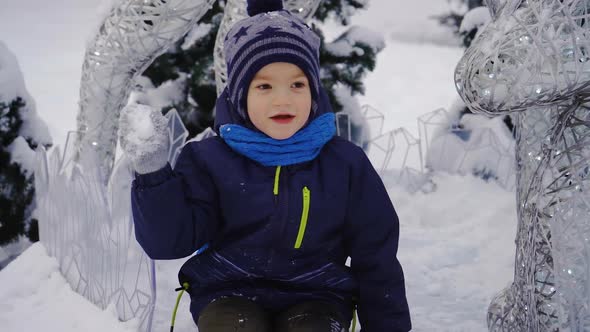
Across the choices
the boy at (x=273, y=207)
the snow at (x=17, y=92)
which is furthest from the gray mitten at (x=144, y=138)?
the snow at (x=17, y=92)

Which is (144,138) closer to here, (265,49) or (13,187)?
(265,49)

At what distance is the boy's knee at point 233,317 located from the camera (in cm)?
101

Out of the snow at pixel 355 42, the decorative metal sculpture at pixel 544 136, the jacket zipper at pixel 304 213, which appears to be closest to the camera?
the decorative metal sculpture at pixel 544 136

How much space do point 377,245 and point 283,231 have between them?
6.5 inches

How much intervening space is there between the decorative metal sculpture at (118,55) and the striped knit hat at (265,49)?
585 mm

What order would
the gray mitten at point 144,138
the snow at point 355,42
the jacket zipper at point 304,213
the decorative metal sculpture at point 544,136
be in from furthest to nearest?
the snow at point 355,42 → the jacket zipper at point 304,213 → the gray mitten at point 144,138 → the decorative metal sculpture at point 544,136

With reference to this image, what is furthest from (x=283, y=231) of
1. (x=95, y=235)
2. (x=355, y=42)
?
(x=355, y=42)

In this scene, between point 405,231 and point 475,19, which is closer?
point 405,231

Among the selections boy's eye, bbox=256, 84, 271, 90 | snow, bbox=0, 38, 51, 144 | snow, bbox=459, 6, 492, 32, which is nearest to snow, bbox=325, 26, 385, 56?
snow, bbox=459, 6, 492, 32

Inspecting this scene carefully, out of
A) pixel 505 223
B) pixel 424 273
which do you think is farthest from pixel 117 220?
pixel 505 223

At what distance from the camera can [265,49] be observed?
103 cm

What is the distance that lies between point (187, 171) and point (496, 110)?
47 centimetres

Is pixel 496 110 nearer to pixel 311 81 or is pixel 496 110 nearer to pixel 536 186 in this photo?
pixel 536 186

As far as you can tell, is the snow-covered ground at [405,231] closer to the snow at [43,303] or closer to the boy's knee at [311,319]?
the snow at [43,303]
